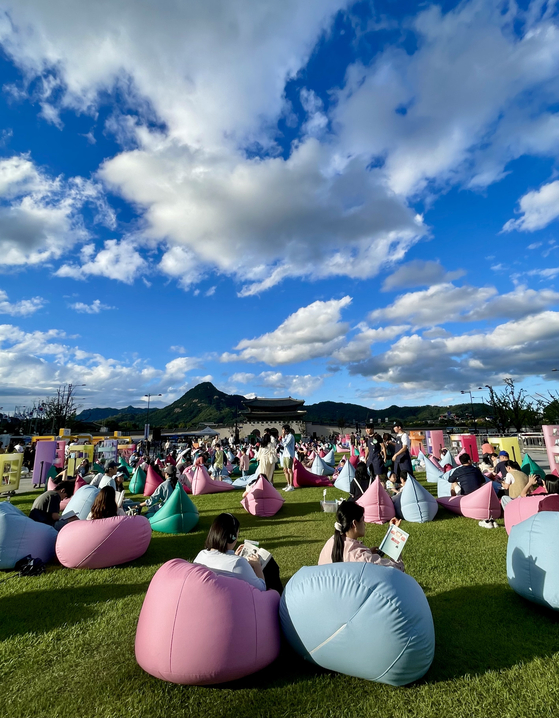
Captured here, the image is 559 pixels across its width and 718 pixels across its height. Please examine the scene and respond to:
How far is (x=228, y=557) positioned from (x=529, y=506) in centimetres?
408

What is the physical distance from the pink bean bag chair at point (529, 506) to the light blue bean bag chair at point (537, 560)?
136 centimetres

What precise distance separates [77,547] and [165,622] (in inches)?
121

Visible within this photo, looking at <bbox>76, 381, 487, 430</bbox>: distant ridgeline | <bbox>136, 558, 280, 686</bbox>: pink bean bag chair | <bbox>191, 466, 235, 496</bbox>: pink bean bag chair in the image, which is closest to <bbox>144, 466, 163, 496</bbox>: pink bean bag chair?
<bbox>191, 466, 235, 496</bbox>: pink bean bag chair

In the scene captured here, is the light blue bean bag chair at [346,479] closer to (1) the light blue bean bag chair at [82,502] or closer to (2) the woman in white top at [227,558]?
(1) the light blue bean bag chair at [82,502]

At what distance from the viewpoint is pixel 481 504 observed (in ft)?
22.3

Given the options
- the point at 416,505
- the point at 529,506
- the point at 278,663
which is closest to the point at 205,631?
the point at 278,663

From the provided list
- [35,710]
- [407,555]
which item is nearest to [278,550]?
[407,555]

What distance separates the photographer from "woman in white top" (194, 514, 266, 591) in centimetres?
296

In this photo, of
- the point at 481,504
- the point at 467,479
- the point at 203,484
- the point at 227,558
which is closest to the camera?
the point at 227,558

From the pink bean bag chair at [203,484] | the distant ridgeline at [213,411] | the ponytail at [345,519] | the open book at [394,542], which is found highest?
the distant ridgeline at [213,411]

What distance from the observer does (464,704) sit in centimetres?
238

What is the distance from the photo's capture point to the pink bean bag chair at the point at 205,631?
2.54 m

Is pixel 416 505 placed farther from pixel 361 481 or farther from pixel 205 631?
pixel 205 631

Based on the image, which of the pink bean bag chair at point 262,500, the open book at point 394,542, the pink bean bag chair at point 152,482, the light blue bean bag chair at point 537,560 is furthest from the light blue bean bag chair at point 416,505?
the pink bean bag chair at point 152,482
